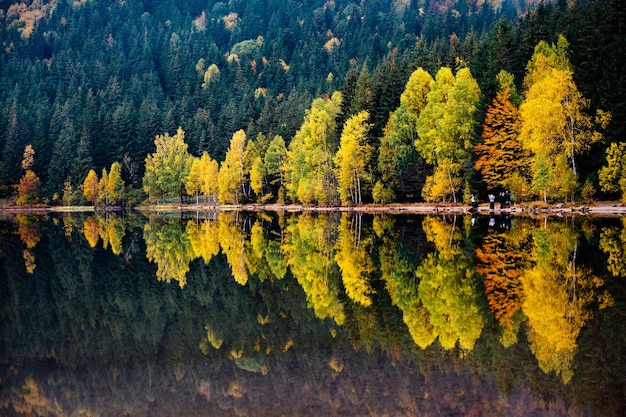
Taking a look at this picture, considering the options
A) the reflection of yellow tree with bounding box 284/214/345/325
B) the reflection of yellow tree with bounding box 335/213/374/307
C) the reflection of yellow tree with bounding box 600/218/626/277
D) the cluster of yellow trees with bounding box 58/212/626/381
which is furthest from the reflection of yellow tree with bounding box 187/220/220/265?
the reflection of yellow tree with bounding box 600/218/626/277

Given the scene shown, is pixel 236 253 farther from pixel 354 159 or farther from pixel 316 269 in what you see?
pixel 354 159

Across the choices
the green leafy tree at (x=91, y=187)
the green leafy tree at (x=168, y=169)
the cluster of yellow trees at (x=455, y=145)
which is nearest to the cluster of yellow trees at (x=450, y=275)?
the cluster of yellow trees at (x=455, y=145)

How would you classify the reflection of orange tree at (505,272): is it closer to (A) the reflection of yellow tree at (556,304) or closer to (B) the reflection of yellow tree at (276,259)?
(A) the reflection of yellow tree at (556,304)

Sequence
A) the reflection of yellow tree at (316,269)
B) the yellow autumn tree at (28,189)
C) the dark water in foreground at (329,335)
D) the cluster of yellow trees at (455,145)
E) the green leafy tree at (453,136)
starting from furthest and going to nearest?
the yellow autumn tree at (28,189)
the green leafy tree at (453,136)
the cluster of yellow trees at (455,145)
the reflection of yellow tree at (316,269)
the dark water in foreground at (329,335)

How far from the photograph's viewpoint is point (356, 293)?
21.0 metres

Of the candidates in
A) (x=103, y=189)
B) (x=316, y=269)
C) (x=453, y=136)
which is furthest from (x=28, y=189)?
(x=316, y=269)

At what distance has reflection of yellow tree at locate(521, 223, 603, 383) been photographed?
1295cm

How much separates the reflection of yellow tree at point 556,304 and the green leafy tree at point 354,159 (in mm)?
54959

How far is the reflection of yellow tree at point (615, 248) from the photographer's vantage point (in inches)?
886

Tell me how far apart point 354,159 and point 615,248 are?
2193 inches

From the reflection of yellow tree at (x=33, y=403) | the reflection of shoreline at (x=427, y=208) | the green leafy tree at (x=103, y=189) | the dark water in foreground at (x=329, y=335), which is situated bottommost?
the reflection of yellow tree at (x=33, y=403)

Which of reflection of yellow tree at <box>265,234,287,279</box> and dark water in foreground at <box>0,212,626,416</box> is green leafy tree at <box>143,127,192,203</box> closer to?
reflection of yellow tree at <box>265,234,287,279</box>

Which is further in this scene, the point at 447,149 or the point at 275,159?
the point at 275,159

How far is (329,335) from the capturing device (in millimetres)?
15891
